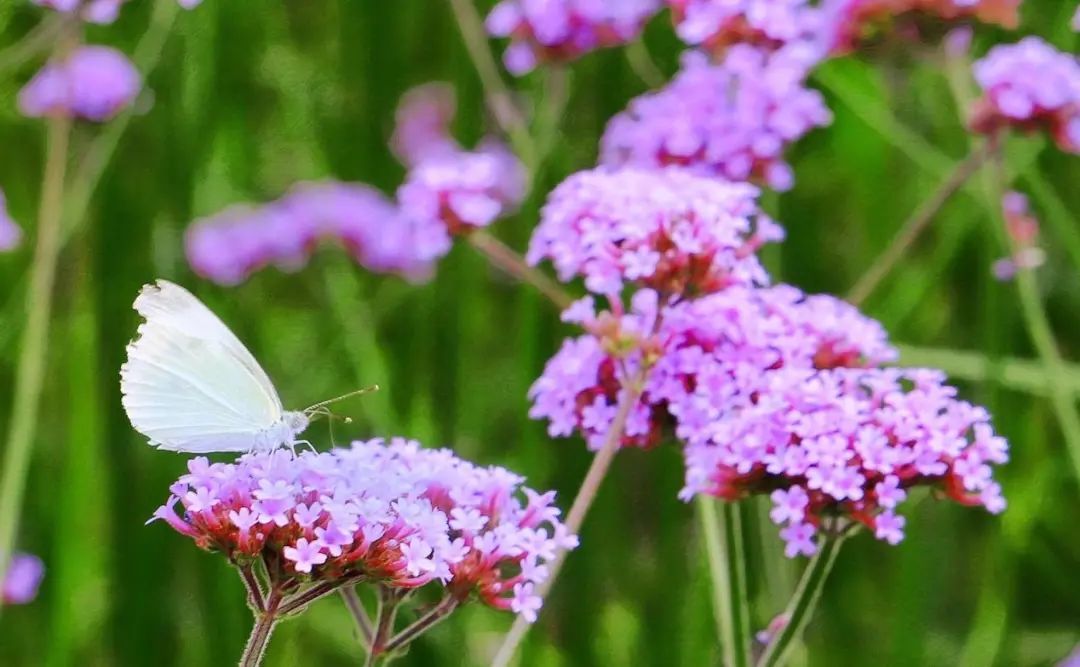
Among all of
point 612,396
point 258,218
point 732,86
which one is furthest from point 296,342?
point 612,396

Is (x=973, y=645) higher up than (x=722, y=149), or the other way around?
(x=722, y=149)

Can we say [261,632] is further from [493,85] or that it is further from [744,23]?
[493,85]

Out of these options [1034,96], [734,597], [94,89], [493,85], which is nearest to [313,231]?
[94,89]

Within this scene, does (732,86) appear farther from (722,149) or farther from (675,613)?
(675,613)

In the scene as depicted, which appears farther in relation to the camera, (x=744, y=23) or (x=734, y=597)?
(x=744, y=23)

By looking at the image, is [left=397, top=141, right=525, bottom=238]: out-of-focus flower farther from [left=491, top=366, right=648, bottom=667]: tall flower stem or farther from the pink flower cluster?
the pink flower cluster
